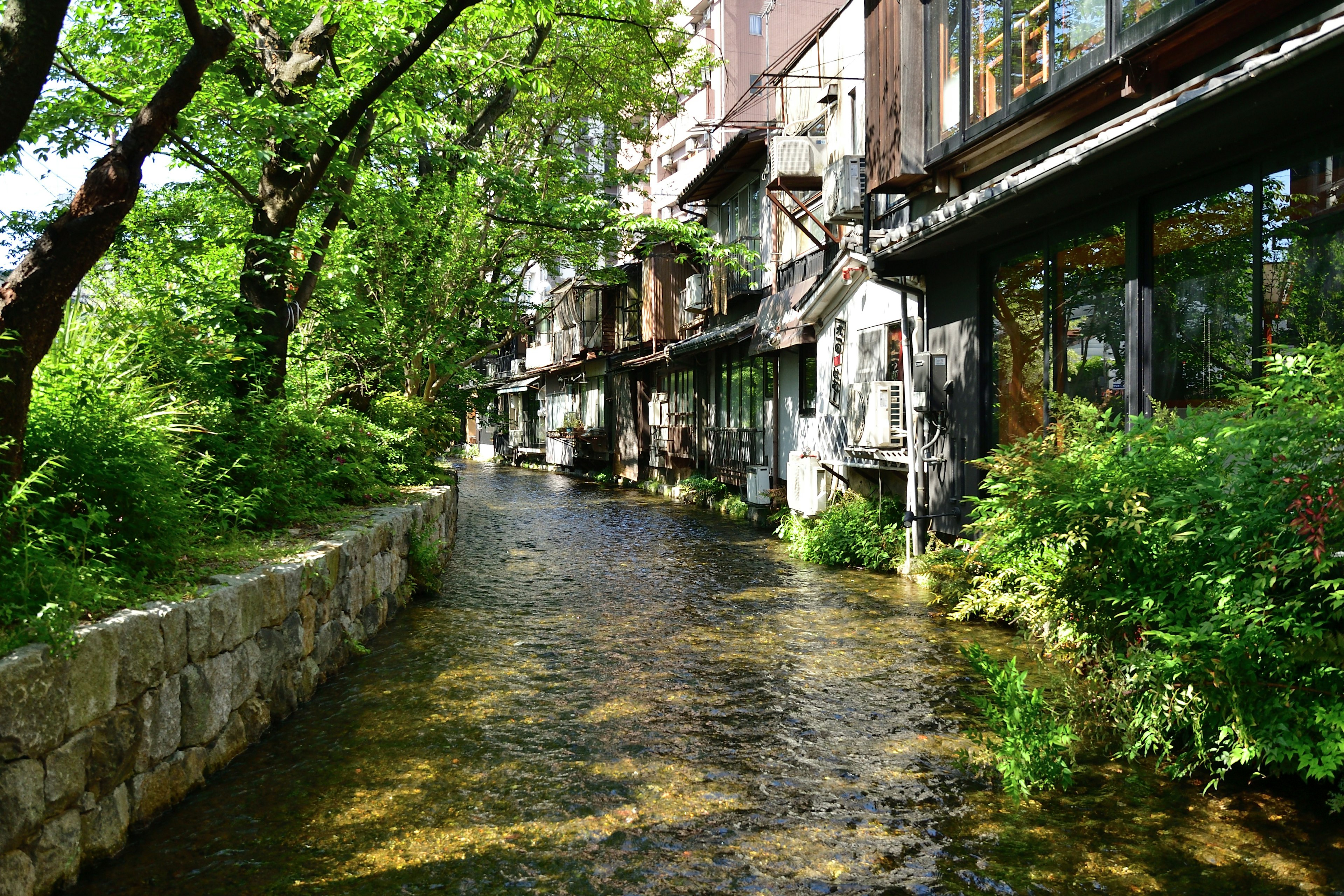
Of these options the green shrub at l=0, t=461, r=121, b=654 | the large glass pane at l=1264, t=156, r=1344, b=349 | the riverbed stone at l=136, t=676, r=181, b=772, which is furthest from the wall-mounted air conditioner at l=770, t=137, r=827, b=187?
the riverbed stone at l=136, t=676, r=181, b=772

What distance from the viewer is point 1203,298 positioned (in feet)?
27.0

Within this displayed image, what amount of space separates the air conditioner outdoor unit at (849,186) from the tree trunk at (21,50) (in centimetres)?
1111

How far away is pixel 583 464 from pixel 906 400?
89.9ft

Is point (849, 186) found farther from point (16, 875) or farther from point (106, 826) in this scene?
point (16, 875)

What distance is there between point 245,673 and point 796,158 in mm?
14525

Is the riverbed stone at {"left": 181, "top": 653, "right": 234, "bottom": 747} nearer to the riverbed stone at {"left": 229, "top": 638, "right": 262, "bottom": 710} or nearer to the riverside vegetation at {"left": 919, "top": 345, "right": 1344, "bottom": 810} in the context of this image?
the riverbed stone at {"left": 229, "top": 638, "right": 262, "bottom": 710}

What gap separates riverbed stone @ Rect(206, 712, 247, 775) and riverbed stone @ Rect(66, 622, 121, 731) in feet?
4.15

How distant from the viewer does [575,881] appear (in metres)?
4.46

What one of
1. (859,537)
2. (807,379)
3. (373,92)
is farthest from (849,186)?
(373,92)

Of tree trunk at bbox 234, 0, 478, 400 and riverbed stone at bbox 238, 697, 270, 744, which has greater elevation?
tree trunk at bbox 234, 0, 478, 400

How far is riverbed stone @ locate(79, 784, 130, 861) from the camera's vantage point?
434 cm

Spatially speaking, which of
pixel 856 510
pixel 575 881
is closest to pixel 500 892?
pixel 575 881

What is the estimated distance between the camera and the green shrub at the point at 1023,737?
534cm

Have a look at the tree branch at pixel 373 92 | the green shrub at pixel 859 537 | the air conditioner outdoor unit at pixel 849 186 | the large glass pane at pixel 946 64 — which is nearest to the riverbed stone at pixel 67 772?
the tree branch at pixel 373 92
